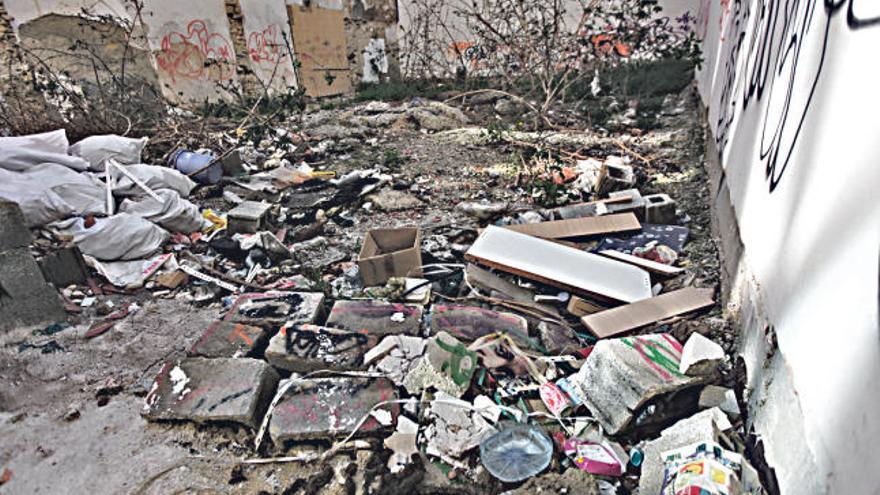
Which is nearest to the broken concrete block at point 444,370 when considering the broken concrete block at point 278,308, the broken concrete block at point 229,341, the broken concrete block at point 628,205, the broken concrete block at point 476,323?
the broken concrete block at point 476,323

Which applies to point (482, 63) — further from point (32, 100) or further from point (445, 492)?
point (445, 492)

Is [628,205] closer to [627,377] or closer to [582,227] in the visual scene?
[582,227]

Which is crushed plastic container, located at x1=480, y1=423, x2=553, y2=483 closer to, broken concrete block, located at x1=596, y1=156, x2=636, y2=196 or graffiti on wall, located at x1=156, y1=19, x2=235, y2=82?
broken concrete block, located at x1=596, y1=156, x2=636, y2=196

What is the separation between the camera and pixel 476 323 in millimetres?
2467

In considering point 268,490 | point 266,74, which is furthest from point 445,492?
point 266,74

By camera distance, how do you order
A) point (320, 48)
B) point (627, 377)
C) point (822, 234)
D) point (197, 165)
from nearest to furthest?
point (822, 234), point (627, 377), point (197, 165), point (320, 48)

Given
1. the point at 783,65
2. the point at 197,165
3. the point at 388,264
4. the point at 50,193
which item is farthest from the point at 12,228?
the point at 783,65

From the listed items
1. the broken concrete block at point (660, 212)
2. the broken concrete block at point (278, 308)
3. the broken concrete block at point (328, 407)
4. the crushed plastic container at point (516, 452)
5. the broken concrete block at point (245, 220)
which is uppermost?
the broken concrete block at point (245, 220)

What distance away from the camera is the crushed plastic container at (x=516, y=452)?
1.76m

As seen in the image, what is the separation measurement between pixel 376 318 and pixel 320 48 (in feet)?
33.5

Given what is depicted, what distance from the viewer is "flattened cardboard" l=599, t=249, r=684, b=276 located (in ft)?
9.46

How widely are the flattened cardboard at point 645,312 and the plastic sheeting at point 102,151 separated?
4134 millimetres

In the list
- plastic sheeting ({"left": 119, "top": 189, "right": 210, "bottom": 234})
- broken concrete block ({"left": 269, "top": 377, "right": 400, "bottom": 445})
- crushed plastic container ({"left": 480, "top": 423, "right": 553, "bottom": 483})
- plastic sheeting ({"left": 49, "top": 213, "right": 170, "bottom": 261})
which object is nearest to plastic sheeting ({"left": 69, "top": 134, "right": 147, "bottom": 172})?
plastic sheeting ({"left": 119, "top": 189, "right": 210, "bottom": 234})

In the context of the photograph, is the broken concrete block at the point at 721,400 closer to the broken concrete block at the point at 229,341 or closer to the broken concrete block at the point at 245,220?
the broken concrete block at the point at 229,341
